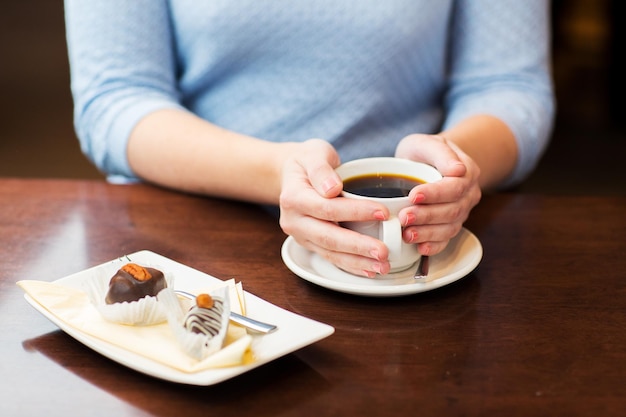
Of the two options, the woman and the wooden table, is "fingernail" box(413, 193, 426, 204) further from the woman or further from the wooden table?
the woman

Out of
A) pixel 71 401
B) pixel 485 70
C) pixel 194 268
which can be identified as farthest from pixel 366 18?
pixel 71 401

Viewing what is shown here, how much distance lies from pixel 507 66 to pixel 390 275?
1.91ft

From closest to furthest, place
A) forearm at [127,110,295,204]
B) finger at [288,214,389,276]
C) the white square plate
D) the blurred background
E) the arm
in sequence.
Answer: the white square plate
finger at [288,214,389,276]
forearm at [127,110,295,204]
the arm
the blurred background

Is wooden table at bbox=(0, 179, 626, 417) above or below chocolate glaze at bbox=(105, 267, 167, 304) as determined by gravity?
below

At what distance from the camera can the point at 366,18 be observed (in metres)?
1.15

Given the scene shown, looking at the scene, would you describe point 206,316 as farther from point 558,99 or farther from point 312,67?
point 558,99

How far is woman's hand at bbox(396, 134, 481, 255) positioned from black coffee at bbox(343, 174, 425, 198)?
0.12ft

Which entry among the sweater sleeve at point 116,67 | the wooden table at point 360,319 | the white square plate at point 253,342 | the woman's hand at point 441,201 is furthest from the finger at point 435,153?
the sweater sleeve at point 116,67

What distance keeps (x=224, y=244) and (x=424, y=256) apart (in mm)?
229

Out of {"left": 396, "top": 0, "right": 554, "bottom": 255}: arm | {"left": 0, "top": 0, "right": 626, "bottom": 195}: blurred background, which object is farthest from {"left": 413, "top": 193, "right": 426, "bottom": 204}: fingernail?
{"left": 0, "top": 0, "right": 626, "bottom": 195}: blurred background

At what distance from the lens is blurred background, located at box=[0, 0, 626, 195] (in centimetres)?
299

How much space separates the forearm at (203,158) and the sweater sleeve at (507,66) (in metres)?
0.35

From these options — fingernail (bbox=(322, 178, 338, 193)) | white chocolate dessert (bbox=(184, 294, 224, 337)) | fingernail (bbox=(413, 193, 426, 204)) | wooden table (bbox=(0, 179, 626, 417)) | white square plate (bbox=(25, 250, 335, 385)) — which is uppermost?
fingernail (bbox=(322, 178, 338, 193))

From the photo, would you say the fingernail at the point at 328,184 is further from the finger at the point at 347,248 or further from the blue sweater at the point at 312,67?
the blue sweater at the point at 312,67
